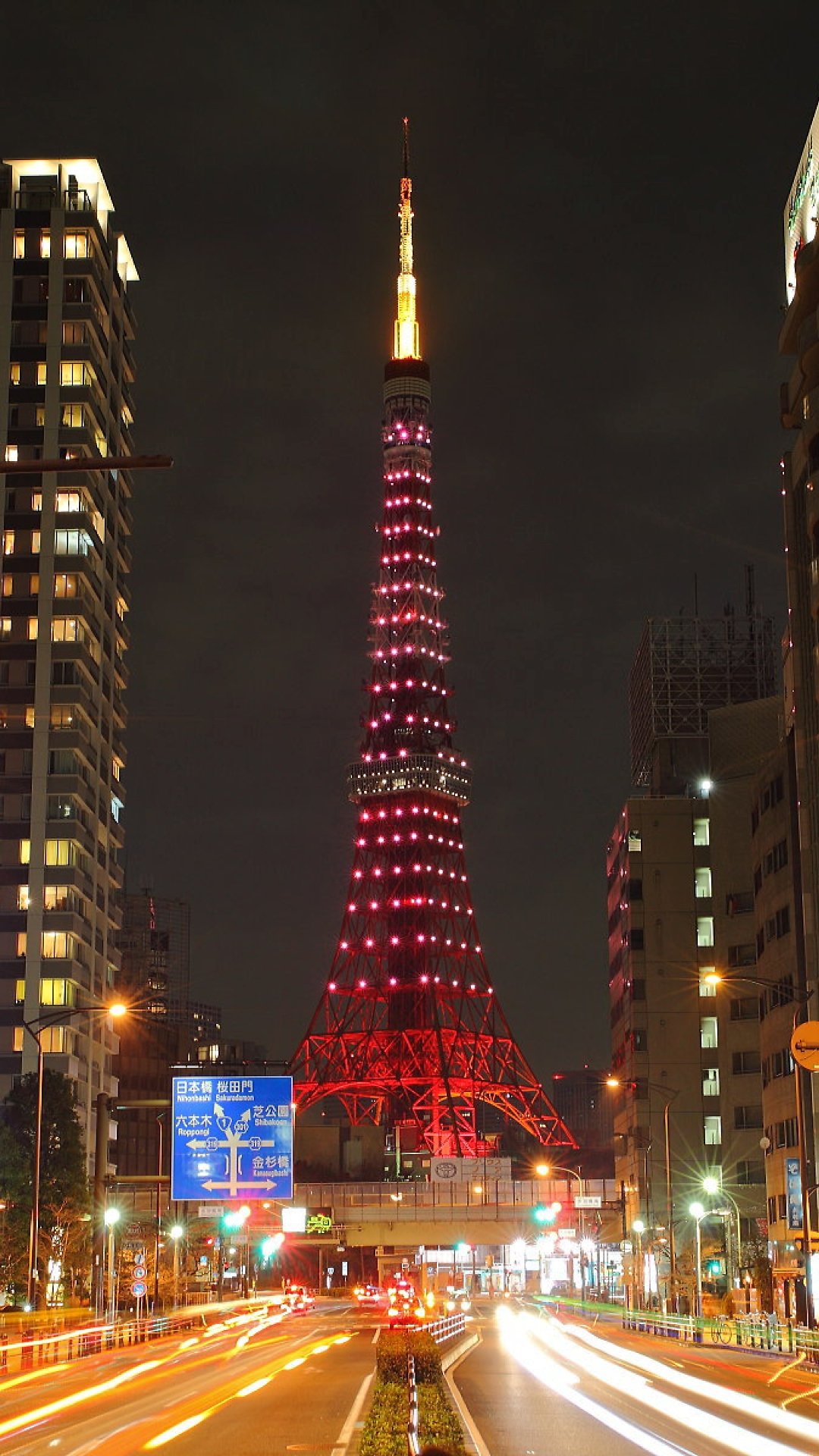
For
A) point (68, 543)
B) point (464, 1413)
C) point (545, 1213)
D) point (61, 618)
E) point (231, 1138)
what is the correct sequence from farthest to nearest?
point (68, 543) < point (61, 618) < point (545, 1213) < point (231, 1138) < point (464, 1413)

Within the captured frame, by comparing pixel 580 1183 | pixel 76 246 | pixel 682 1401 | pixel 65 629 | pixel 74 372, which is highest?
pixel 76 246

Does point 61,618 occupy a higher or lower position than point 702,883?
higher

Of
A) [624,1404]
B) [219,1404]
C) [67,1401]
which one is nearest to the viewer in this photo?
[624,1404]

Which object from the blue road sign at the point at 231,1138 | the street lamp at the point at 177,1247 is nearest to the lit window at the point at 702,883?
the street lamp at the point at 177,1247

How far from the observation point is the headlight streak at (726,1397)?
29594 mm

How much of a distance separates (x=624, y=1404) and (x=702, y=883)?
102434mm

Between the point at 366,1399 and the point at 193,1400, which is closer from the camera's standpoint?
the point at 366,1399

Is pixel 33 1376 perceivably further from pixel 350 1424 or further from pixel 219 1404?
pixel 350 1424

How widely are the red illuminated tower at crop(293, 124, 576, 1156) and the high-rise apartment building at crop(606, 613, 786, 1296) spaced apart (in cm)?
2628

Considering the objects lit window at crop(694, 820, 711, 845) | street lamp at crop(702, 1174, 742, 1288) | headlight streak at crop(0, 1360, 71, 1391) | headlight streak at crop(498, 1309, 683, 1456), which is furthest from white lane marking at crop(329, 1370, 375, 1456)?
lit window at crop(694, 820, 711, 845)

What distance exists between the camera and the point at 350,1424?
29094 millimetres

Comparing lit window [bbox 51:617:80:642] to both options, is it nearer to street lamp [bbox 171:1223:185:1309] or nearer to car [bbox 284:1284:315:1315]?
street lamp [bbox 171:1223:185:1309]

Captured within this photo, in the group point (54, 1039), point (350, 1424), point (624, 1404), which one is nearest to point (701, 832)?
point (54, 1039)

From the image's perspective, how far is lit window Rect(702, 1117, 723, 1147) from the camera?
422 ft
